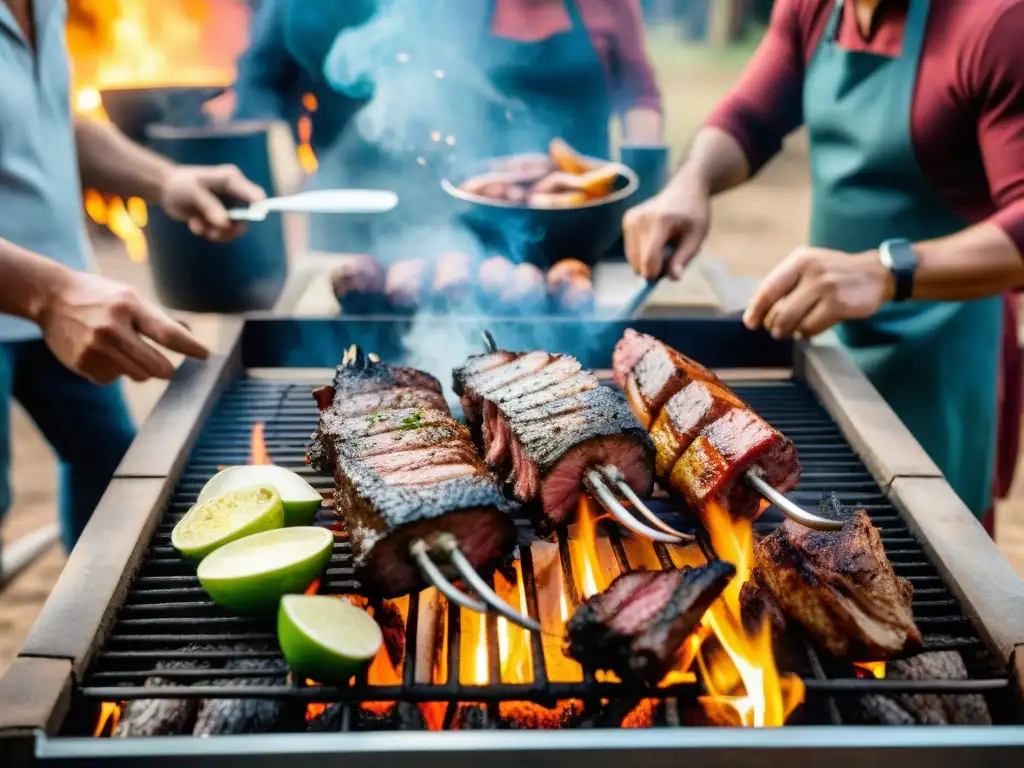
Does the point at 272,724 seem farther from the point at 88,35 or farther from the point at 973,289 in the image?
the point at 88,35

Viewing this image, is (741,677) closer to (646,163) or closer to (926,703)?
(926,703)

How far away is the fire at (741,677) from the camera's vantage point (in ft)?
5.68

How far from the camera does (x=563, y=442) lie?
217 centimetres

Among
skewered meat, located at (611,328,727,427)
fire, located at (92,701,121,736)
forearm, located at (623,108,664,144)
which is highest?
forearm, located at (623,108,664,144)

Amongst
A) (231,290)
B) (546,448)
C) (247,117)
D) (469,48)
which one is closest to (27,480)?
(231,290)

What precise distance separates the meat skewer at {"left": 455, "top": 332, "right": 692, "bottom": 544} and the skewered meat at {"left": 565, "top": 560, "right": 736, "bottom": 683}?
0.59 ft

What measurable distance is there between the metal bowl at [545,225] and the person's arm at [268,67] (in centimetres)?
225

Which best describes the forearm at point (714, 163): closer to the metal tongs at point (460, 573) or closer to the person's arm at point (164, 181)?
the person's arm at point (164, 181)

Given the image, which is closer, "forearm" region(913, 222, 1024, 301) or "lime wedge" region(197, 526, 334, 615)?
"lime wedge" region(197, 526, 334, 615)

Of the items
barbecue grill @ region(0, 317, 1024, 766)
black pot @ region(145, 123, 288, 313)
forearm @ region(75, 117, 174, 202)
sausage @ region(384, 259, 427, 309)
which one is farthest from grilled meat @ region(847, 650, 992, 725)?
black pot @ region(145, 123, 288, 313)

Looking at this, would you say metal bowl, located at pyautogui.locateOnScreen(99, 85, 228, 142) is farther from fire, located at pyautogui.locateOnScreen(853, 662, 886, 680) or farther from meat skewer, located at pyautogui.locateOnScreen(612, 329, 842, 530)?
fire, located at pyautogui.locateOnScreen(853, 662, 886, 680)

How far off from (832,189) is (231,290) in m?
3.67

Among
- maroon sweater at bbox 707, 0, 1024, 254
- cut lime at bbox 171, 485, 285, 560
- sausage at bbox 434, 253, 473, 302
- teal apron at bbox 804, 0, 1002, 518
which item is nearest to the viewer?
cut lime at bbox 171, 485, 285, 560

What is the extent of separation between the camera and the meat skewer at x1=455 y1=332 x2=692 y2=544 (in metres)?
2.16
